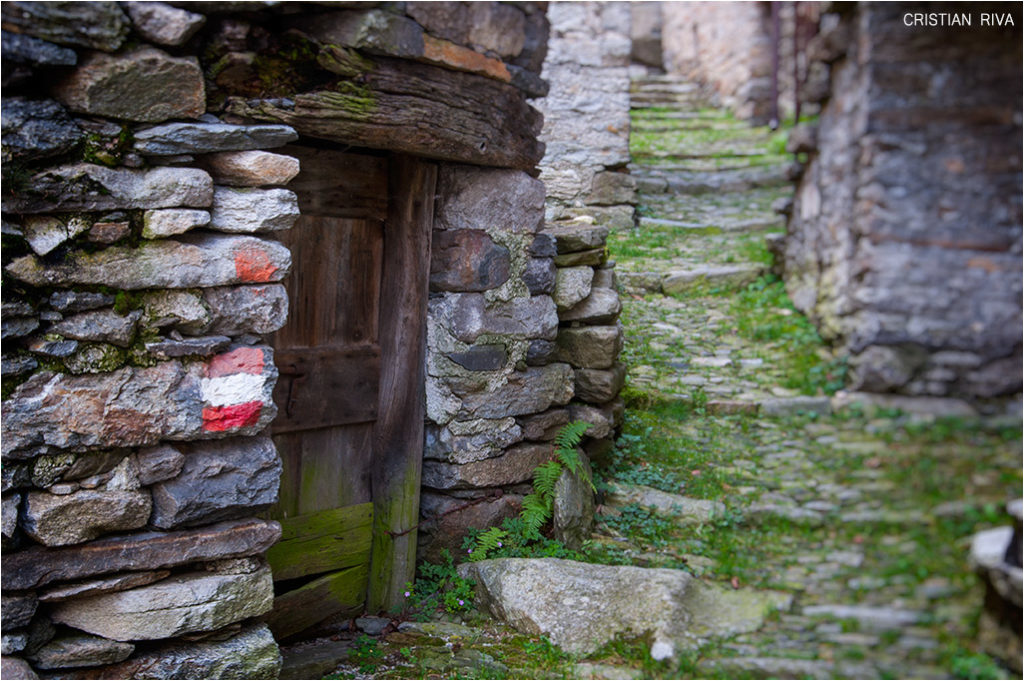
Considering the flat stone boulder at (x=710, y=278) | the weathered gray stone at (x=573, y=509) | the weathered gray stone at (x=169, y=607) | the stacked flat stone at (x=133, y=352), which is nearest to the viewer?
the stacked flat stone at (x=133, y=352)

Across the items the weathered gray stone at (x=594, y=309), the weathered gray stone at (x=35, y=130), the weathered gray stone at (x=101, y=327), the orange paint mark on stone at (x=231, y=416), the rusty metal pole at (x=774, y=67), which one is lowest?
the orange paint mark on stone at (x=231, y=416)

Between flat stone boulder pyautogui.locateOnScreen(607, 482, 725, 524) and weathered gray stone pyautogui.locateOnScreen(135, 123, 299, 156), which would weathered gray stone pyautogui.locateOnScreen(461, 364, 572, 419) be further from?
weathered gray stone pyautogui.locateOnScreen(135, 123, 299, 156)

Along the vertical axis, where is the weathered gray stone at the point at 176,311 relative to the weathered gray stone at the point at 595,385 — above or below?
above

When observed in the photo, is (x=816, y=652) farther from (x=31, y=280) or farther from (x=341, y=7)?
(x=341, y=7)

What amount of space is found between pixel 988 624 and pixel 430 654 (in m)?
2.31

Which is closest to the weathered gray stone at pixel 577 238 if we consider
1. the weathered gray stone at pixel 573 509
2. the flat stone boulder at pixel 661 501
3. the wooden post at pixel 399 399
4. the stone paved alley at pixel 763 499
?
the wooden post at pixel 399 399

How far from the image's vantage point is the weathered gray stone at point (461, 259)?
329 cm

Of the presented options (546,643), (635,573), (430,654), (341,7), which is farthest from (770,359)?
(341,7)

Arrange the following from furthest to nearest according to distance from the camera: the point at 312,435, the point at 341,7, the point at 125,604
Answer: the point at 312,435, the point at 341,7, the point at 125,604

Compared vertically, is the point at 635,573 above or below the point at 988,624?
below

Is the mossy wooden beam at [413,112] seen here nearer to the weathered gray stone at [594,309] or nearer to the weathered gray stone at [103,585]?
the weathered gray stone at [594,309]

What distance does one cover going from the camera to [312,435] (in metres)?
3.19

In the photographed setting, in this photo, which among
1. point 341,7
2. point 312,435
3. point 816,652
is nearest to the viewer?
point 816,652

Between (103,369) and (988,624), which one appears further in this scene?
(103,369)
